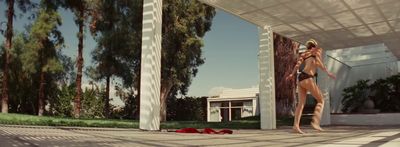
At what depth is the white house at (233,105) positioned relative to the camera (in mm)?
34406

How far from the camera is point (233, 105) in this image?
119 feet

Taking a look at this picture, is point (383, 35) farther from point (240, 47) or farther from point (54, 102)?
point (54, 102)

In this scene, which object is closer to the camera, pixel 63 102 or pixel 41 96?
pixel 41 96

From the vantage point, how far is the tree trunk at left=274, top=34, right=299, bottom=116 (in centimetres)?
2002

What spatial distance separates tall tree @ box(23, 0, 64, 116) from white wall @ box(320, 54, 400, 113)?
14720 mm

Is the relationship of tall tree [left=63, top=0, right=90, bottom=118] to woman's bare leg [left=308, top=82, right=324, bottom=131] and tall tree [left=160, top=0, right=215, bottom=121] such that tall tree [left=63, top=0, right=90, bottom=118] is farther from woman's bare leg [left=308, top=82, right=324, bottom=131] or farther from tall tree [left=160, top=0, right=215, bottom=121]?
woman's bare leg [left=308, top=82, right=324, bottom=131]

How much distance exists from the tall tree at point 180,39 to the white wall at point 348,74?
24.0ft

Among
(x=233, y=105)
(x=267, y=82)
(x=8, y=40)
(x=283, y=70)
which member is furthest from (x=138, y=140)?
(x=233, y=105)

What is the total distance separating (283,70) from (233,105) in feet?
54.7

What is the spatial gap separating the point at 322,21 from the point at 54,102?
1946 centimetres

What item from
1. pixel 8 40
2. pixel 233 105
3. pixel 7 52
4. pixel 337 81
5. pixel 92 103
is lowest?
pixel 233 105

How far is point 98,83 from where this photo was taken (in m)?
24.5

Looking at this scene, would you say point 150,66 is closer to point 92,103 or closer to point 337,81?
point 337,81

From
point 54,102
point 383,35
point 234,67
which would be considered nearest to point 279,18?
point 383,35
